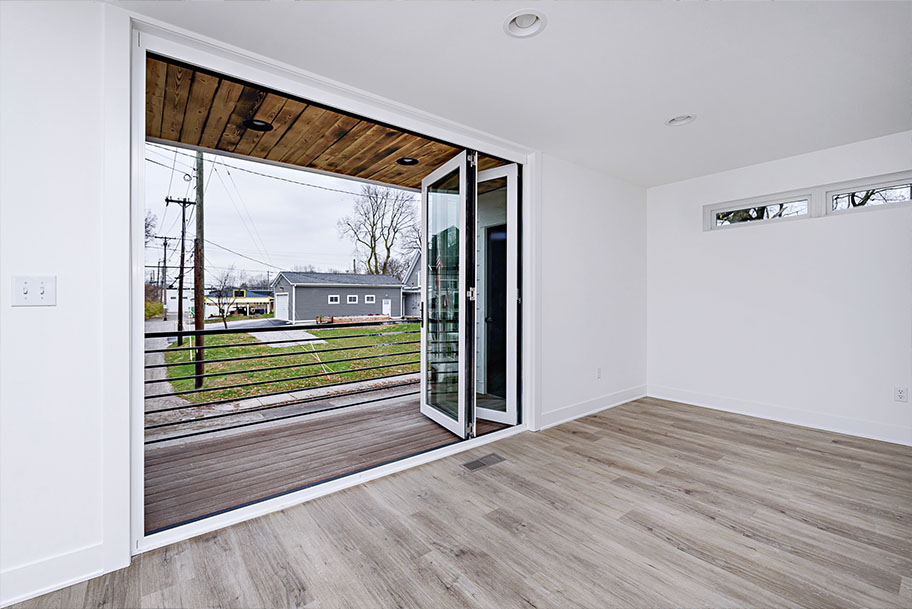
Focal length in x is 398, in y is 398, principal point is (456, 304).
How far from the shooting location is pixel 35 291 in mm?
1579

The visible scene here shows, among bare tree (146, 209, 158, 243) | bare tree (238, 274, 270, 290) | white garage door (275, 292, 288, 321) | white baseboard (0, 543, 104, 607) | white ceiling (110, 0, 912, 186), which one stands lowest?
Answer: white baseboard (0, 543, 104, 607)

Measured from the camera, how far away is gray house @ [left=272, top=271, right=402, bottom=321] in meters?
5.16

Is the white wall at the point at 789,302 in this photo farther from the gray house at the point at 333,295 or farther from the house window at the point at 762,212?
the gray house at the point at 333,295

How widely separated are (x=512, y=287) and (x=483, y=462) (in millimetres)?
1503

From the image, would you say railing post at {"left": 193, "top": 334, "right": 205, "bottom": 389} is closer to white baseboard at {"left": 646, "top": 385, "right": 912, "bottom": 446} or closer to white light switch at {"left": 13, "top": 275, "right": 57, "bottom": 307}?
white light switch at {"left": 13, "top": 275, "right": 57, "bottom": 307}

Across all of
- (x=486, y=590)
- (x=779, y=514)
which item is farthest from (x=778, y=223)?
(x=486, y=590)

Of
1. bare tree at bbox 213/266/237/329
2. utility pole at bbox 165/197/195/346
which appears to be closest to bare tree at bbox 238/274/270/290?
bare tree at bbox 213/266/237/329

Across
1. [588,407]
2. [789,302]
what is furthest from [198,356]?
[789,302]

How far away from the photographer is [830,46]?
2.01m

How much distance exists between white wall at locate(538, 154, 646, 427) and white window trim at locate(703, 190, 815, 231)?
0.68 meters

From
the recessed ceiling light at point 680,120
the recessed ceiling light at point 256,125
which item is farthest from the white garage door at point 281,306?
the recessed ceiling light at point 680,120

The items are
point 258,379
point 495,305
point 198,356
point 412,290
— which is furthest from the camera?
point 412,290

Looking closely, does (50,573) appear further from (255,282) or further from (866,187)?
(866,187)

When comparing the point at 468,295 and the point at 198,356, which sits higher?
the point at 468,295
